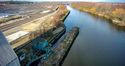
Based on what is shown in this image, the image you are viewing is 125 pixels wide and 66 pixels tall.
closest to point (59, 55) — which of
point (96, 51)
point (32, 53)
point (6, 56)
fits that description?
point (32, 53)

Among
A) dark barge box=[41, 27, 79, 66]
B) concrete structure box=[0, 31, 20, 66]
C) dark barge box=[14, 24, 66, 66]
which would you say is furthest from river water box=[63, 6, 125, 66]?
concrete structure box=[0, 31, 20, 66]

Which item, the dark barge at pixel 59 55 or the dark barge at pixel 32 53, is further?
the dark barge at pixel 59 55

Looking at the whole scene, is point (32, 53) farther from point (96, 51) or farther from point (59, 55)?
point (96, 51)

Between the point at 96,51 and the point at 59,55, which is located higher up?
the point at 59,55

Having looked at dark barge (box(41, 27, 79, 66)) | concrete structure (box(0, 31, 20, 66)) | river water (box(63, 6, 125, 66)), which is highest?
concrete structure (box(0, 31, 20, 66))

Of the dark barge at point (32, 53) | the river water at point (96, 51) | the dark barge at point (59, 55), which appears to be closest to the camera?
the dark barge at point (32, 53)

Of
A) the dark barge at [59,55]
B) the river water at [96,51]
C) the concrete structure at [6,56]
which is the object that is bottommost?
the river water at [96,51]

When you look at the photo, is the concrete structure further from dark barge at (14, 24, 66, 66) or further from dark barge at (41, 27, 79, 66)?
dark barge at (41, 27, 79, 66)

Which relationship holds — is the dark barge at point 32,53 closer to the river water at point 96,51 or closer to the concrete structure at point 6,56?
the river water at point 96,51

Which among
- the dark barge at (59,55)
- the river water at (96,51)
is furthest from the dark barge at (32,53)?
the river water at (96,51)

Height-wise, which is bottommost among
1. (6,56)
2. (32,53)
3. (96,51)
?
(96,51)

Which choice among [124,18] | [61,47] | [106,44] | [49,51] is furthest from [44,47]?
[124,18]

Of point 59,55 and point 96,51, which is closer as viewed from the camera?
point 59,55
